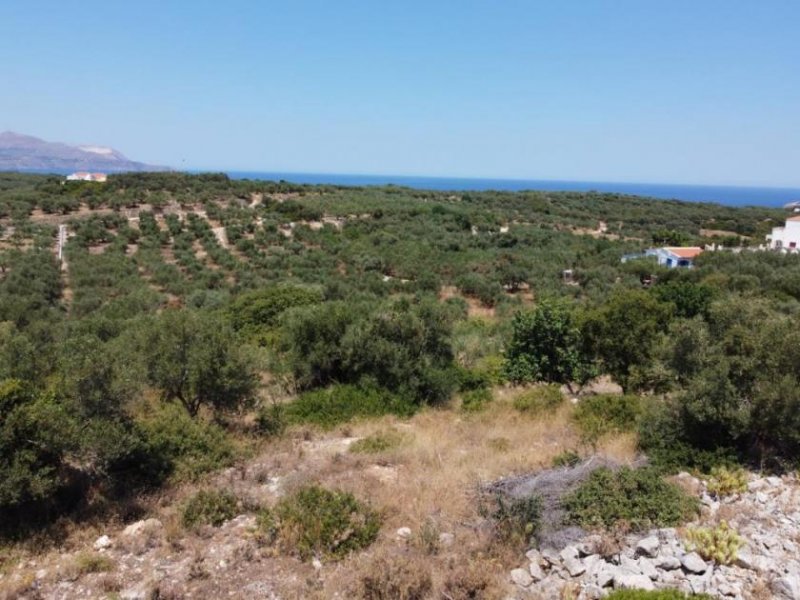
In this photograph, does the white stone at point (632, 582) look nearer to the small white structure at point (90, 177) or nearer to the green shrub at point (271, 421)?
the green shrub at point (271, 421)

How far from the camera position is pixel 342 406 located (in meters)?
11.6

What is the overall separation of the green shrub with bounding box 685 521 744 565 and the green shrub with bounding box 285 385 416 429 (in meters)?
6.67

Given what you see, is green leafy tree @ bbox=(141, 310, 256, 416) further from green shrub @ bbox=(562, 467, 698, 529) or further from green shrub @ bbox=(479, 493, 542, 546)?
green shrub @ bbox=(562, 467, 698, 529)

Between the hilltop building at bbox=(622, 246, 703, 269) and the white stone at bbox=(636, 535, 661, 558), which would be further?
the hilltop building at bbox=(622, 246, 703, 269)

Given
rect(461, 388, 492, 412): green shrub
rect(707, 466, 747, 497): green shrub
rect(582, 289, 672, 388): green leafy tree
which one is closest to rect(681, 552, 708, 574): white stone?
rect(707, 466, 747, 497): green shrub

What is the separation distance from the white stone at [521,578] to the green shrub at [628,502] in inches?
40.1

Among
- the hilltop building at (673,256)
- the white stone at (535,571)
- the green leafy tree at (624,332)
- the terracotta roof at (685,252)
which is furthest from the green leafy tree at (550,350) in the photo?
the terracotta roof at (685,252)

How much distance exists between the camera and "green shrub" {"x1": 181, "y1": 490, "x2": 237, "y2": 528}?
6.79m

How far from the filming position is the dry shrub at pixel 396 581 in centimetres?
541

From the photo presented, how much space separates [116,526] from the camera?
22.4 feet

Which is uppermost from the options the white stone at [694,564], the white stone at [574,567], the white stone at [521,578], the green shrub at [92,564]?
the white stone at [694,564]

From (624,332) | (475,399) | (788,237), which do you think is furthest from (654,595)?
(788,237)

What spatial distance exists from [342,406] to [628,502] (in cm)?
645

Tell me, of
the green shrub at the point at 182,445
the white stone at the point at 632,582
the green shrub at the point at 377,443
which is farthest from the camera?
the green shrub at the point at 377,443
